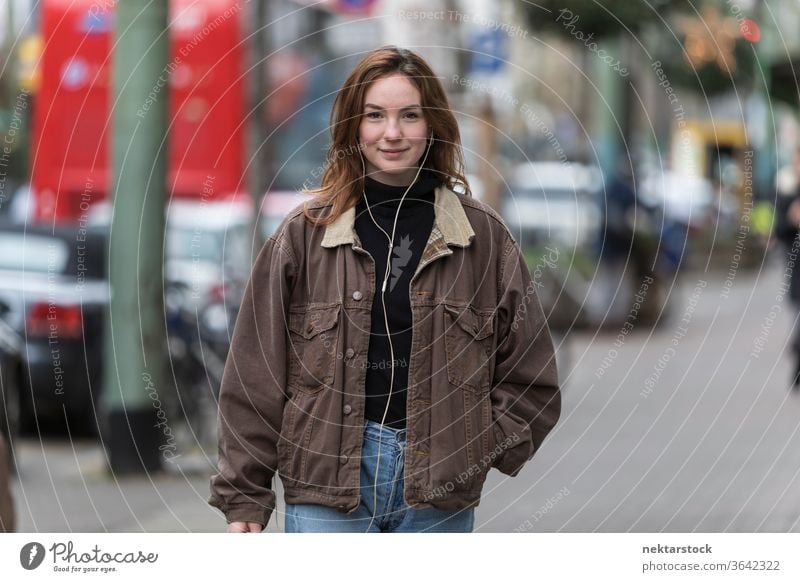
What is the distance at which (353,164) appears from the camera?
11.2 feet

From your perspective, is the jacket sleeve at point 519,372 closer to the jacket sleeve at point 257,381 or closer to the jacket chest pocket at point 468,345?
the jacket chest pocket at point 468,345

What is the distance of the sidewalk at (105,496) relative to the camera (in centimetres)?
625

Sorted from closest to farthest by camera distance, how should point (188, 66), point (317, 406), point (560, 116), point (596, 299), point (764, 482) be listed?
point (317, 406) < point (764, 482) < point (188, 66) < point (596, 299) < point (560, 116)

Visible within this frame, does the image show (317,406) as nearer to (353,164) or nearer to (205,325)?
(353,164)

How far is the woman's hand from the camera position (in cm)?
339

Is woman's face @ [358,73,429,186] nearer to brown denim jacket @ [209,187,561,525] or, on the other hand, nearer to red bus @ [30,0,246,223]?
brown denim jacket @ [209,187,561,525]

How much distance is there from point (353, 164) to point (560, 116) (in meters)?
34.8

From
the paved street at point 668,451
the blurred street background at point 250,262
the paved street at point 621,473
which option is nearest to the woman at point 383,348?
the blurred street background at point 250,262

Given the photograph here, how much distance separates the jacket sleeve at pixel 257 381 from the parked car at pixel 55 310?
5575mm

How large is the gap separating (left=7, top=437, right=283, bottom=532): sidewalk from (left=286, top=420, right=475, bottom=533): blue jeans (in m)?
2.37

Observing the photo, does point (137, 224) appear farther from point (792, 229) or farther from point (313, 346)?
point (792, 229)

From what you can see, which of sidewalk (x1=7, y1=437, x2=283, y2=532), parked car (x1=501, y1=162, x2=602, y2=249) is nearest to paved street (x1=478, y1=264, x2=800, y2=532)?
sidewalk (x1=7, y1=437, x2=283, y2=532)
